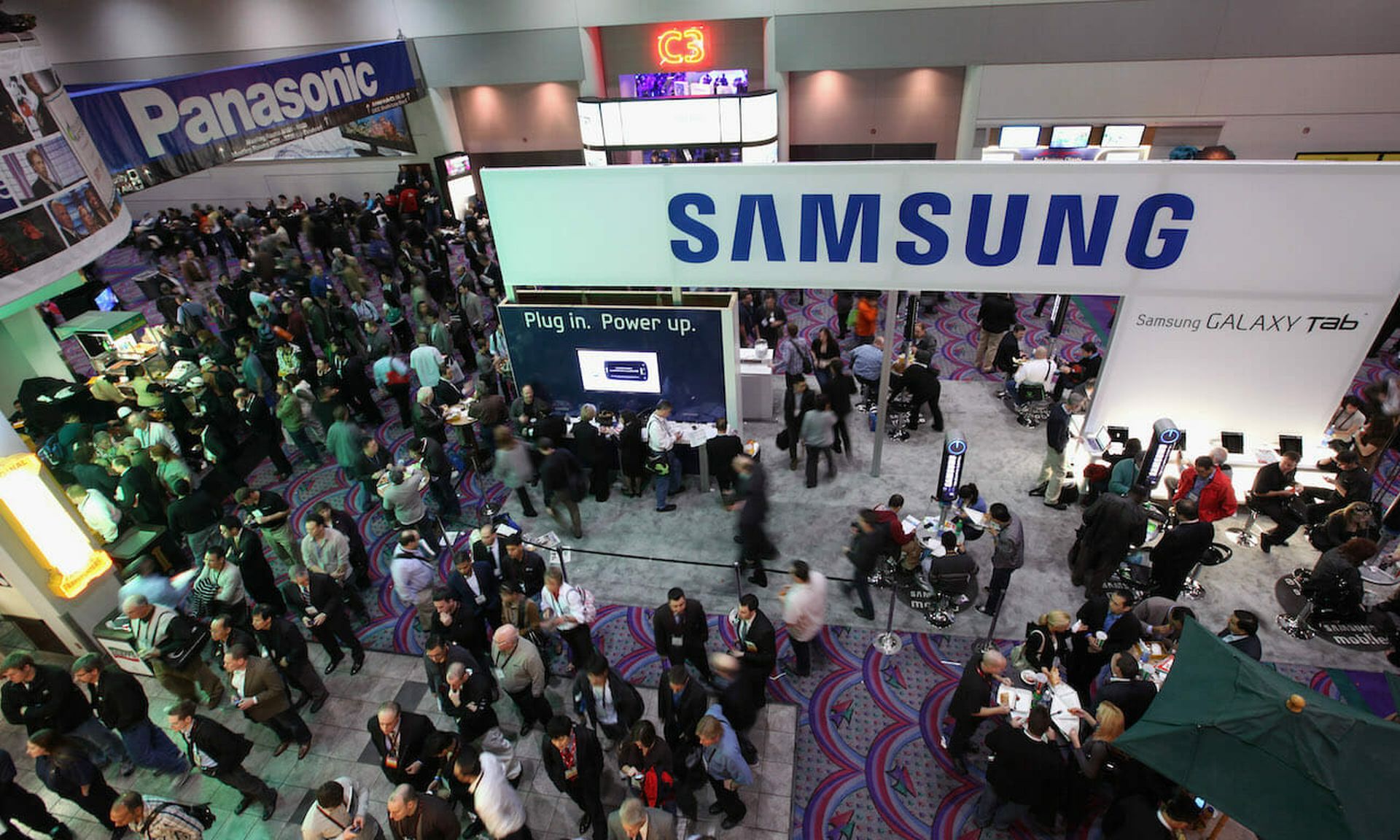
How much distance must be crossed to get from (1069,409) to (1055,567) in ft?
Answer: 7.61

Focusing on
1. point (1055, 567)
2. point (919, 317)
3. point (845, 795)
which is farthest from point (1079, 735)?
point (919, 317)

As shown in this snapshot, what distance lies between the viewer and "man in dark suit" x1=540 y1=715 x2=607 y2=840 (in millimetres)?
4215

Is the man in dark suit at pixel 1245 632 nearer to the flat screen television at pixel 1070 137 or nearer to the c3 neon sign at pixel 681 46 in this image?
the flat screen television at pixel 1070 137

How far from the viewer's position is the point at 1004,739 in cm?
427

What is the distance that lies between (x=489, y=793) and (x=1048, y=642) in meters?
4.05

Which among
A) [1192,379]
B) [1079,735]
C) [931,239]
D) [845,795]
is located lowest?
[845,795]

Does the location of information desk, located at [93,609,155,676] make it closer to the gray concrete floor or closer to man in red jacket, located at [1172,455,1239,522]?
the gray concrete floor

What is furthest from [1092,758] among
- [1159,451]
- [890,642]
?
[1159,451]

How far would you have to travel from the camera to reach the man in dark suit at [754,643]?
504 centimetres

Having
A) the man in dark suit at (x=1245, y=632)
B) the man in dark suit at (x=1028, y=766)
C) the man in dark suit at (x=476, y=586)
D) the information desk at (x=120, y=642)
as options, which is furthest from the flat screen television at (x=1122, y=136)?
the information desk at (x=120, y=642)

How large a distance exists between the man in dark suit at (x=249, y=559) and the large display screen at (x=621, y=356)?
3.76 metres

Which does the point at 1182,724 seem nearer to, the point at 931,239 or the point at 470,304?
the point at 931,239

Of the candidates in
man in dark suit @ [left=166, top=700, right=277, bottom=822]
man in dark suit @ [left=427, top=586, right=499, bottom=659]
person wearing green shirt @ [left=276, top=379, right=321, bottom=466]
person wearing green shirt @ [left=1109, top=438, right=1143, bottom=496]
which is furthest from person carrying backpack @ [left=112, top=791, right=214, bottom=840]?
person wearing green shirt @ [left=1109, top=438, right=1143, bottom=496]

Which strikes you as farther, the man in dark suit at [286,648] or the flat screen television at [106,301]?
the flat screen television at [106,301]
